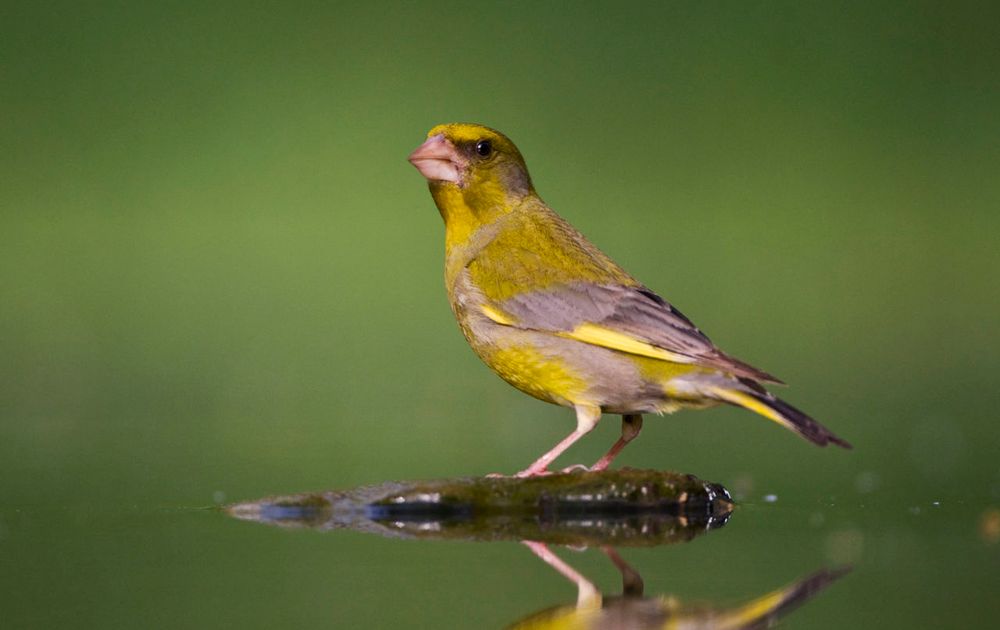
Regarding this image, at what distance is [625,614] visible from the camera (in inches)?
123

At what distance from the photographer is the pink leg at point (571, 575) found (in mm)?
3288

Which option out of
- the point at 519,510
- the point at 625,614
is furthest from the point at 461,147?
the point at 625,614

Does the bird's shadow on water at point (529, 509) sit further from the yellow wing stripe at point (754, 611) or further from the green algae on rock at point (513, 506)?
the yellow wing stripe at point (754, 611)

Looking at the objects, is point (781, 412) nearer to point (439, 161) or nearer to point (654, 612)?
point (654, 612)

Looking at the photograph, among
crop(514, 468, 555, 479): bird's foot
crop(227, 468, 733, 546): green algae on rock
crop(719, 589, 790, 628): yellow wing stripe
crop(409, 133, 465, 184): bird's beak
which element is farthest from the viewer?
crop(409, 133, 465, 184): bird's beak

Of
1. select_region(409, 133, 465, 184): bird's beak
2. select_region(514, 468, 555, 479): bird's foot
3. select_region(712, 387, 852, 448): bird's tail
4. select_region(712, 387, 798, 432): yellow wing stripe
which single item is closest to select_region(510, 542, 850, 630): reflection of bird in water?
select_region(712, 387, 852, 448): bird's tail

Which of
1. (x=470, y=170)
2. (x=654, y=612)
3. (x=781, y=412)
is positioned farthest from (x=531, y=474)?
(x=654, y=612)

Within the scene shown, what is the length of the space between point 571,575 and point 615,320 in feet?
4.71

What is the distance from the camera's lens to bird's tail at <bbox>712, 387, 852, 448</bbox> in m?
4.23

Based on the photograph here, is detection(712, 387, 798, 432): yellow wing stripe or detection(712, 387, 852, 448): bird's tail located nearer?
detection(712, 387, 852, 448): bird's tail

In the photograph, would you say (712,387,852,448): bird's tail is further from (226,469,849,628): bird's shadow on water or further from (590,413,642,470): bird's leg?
(590,413,642,470): bird's leg

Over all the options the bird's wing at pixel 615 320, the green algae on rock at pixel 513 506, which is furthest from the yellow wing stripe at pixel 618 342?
the green algae on rock at pixel 513 506

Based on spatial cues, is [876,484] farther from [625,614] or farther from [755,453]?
[625,614]

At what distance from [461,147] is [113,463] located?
6.30 ft
